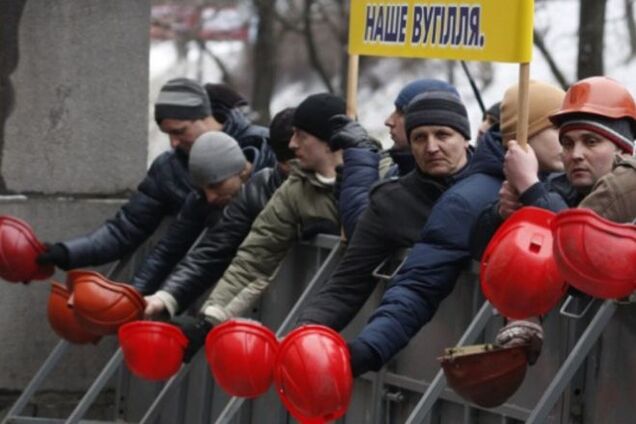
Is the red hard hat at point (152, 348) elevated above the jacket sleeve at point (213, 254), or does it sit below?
below

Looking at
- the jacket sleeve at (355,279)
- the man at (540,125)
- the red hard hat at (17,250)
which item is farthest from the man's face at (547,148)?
the red hard hat at (17,250)

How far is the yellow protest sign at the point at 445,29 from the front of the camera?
27.1 ft

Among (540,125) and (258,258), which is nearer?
(540,125)

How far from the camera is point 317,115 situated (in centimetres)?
996

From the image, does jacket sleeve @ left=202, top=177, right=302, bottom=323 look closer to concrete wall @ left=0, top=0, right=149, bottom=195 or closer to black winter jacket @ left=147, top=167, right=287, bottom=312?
black winter jacket @ left=147, top=167, right=287, bottom=312

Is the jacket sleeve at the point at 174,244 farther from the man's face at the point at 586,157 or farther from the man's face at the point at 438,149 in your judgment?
the man's face at the point at 586,157

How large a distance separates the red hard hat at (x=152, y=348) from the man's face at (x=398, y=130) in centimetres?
140

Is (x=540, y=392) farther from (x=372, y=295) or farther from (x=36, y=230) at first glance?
(x=36, y=230)

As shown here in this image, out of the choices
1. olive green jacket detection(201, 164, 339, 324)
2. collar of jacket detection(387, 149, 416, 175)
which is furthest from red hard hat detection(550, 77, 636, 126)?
olive green jacket detection(201, 164, 339, 324)

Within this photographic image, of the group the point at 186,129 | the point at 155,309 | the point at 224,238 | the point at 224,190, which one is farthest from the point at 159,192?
the point at 224,238

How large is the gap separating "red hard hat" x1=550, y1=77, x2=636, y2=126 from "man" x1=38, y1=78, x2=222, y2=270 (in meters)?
4.26

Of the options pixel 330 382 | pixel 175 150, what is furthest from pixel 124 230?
pixel 330 382

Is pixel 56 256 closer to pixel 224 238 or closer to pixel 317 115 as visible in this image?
pixel 224 238

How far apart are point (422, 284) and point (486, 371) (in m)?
0.81
